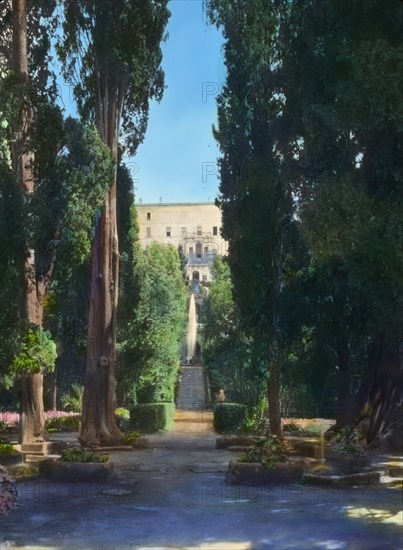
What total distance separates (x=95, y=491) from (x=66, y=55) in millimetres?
13643

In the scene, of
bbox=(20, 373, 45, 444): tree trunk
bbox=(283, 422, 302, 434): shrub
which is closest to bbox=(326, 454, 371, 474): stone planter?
bbox=(20, 373, 45, 444): tree trunk

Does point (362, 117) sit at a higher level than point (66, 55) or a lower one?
lower

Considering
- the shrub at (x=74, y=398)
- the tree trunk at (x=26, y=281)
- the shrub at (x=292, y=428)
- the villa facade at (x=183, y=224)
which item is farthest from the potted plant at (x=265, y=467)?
the villa facade at (x=183, y=224)

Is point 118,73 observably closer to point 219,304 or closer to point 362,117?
point 362,117

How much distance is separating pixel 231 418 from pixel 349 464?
1383 centimetres

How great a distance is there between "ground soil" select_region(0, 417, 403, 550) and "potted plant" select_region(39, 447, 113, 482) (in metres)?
0.23

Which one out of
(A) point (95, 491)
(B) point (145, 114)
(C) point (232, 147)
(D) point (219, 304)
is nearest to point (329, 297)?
(C) point (232, 147)

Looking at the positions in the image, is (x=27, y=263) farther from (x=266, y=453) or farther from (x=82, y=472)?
(x=266, y=453)

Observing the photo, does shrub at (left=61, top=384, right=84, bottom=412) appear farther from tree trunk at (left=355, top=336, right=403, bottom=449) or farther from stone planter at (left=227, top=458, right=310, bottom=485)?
stone planter at (left=227, top=458, right=310, bottom=485)

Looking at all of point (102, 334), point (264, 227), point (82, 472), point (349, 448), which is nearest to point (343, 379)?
point (264, 227)

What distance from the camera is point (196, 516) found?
11055mm

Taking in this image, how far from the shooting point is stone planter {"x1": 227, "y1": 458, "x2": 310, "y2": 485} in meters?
13.9

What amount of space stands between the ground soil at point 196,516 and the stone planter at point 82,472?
0.21 metres

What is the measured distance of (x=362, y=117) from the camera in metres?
10.9
